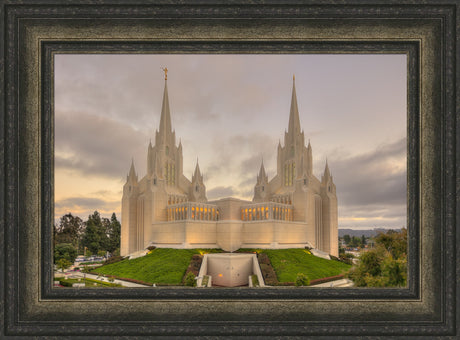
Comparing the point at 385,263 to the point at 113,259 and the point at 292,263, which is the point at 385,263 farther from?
the point at 292,263

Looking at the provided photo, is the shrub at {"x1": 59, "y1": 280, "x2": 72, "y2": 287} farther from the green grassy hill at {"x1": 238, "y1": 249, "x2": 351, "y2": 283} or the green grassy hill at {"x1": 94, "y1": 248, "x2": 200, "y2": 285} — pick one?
the green grassy hill at {"x1": 238, "y1": 249, "x2": 351, "y2": 283}

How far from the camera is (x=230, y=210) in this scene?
2470cm

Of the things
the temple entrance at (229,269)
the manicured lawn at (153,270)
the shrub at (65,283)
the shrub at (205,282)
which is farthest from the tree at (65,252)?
the temple entrance at (229,269)

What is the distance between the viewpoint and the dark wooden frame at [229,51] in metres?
4.17

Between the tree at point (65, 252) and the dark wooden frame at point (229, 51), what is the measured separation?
675mm

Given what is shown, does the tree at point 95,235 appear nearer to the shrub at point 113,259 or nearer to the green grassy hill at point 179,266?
the green grassy hill at point 179,266

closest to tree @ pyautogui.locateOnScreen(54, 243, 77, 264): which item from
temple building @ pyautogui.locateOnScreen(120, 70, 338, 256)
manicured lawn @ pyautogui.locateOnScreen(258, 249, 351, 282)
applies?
manicured lawn @ pyautogui.locateOnScreen(258, 249, 351, 282)

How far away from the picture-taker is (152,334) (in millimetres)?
4102

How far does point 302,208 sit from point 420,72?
2213 cm

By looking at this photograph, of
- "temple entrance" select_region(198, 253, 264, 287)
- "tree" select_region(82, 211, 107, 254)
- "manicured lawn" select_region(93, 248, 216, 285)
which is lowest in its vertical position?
"temple entrance" select_region(198, 253, 264, 287)

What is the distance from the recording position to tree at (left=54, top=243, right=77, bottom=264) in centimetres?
503

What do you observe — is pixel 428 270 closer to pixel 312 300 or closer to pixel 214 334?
pixel 312 300

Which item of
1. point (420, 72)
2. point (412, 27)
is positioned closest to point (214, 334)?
point (420, 72)

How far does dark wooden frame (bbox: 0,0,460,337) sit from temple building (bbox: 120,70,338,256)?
51.9ft
